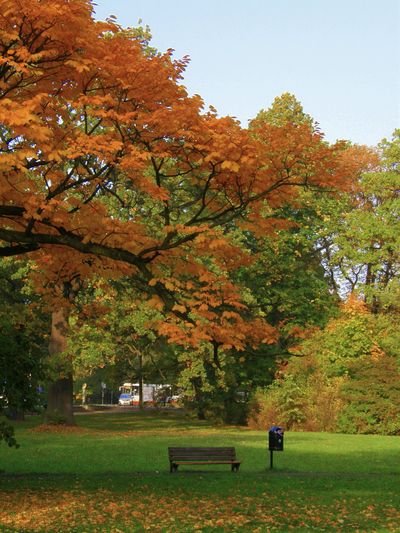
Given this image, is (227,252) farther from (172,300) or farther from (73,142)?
(73,142)

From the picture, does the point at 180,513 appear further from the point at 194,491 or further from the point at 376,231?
the point at 376,231

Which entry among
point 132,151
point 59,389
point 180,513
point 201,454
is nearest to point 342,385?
point 59,389

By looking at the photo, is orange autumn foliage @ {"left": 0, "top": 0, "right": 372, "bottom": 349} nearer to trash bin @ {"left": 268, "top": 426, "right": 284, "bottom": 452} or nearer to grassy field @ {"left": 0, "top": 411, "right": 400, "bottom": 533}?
grassy field @ {"left": 0, "top": 411, "right": 400, "bottom": 533}

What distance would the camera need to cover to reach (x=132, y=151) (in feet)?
38.7

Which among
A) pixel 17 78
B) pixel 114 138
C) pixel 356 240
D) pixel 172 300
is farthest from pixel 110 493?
pixel 356 240

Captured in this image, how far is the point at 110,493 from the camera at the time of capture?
14.5 meters

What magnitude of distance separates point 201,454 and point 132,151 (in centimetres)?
908

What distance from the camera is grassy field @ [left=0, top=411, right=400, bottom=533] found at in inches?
454

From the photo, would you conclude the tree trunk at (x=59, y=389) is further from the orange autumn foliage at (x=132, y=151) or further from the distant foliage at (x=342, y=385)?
the orange autumn foliage at (x=132, y=151)

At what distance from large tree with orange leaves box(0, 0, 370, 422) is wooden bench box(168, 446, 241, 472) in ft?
19.5

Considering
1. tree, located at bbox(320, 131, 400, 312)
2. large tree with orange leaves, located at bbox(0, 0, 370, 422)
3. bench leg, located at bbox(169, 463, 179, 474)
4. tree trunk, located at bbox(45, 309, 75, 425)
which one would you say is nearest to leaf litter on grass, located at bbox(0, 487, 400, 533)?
large tree with orange leaves, located at bbox(0, 0, 370, 422)

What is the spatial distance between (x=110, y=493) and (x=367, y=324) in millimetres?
29279

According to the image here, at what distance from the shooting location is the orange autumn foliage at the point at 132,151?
11477 millimetres

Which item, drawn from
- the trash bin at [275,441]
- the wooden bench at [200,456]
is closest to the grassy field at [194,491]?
the wooden bench at [200,456]
